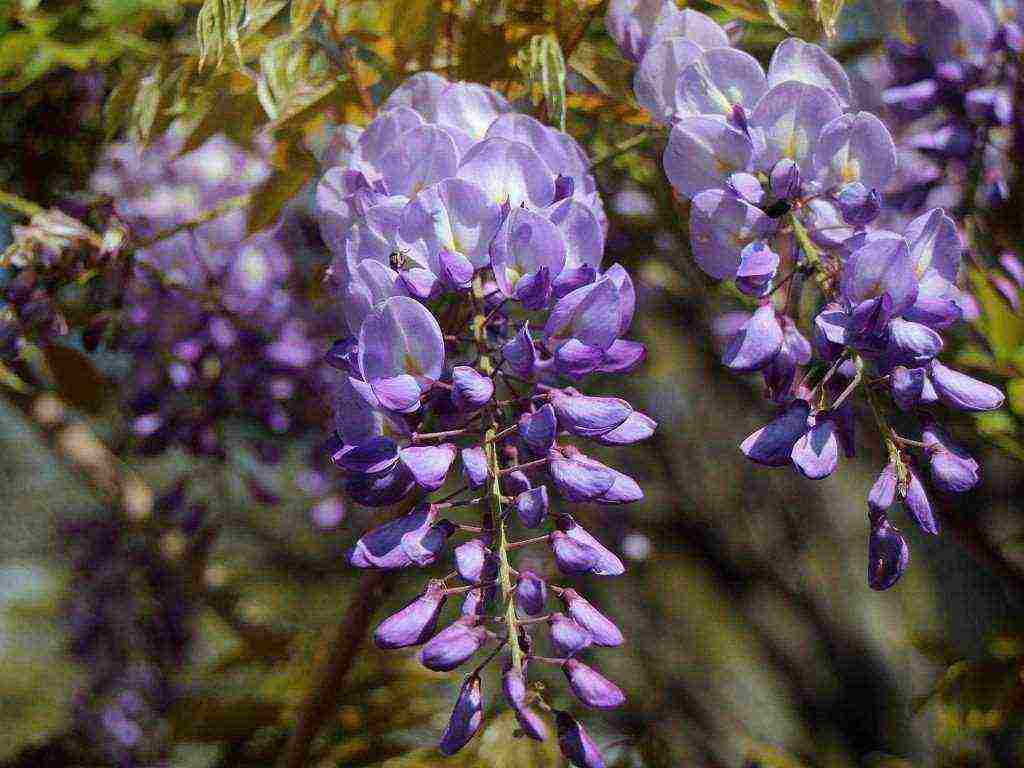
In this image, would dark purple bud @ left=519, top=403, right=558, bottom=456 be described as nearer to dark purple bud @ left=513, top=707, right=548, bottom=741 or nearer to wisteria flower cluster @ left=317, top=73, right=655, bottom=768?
wisteria flower cluster @ left=317, top=73, right=655, bottom=768

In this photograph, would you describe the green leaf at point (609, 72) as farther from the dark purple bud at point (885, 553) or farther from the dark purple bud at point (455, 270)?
the dark purple bud at point (885, 553)

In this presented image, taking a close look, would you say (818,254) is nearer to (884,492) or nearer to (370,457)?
(884,492)

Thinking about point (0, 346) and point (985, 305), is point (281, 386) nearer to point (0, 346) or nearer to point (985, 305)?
point (0, 346)

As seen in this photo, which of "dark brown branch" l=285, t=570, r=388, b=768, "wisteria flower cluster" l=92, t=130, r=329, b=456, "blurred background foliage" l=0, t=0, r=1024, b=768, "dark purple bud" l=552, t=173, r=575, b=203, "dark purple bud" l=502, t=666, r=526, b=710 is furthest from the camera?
"wisteria flower cluster" l=92, t=130, r=329, b=456

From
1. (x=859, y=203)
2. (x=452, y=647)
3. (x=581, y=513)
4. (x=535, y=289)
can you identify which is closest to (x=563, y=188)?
(x=535, y=289)

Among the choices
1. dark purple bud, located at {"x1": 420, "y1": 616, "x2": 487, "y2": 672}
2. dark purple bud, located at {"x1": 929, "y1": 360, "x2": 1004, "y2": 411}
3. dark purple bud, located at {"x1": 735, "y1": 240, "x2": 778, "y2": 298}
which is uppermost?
dark purple bud, located at {"x1": 735, "y1": 240, "x2": 778, "y2": 298}

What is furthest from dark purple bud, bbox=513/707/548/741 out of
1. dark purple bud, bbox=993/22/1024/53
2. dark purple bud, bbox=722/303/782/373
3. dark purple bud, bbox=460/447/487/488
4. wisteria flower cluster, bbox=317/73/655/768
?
dark purple bud, bbox=993/22/1024/53

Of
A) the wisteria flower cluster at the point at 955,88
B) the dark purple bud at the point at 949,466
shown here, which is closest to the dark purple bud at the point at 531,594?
the dark purple bud at the point at 949,466
